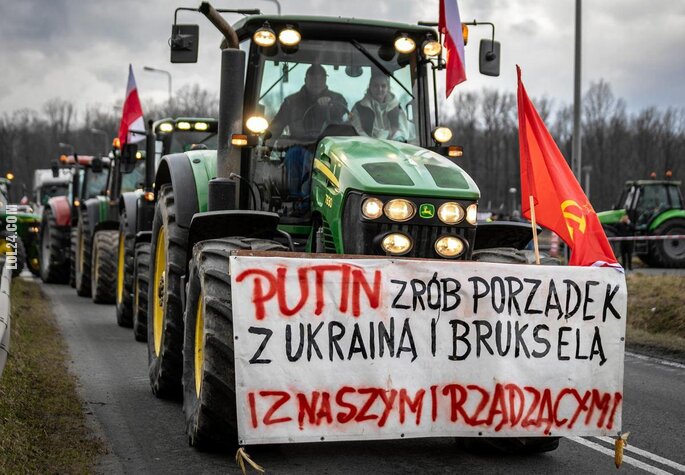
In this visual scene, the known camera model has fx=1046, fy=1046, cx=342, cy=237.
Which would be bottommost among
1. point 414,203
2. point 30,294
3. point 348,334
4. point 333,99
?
point 30,294

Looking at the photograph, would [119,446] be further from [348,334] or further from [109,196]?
[109,196]

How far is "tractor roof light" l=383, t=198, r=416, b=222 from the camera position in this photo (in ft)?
21.1

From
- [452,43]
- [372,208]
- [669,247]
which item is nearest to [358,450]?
[372,208]

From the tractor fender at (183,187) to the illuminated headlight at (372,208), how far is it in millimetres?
2226

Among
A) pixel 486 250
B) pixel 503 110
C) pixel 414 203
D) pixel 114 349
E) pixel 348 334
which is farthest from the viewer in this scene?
pixel 503 110

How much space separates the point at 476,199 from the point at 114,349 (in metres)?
6.28

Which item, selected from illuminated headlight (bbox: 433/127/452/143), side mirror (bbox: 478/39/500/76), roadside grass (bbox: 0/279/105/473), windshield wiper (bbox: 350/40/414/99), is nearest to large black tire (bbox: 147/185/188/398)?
roadside grass (bbox: 0/279/105/473)

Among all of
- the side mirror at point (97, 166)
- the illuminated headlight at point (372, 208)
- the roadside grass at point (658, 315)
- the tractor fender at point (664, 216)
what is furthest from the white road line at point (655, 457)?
the tractor fender at point (664, 216)

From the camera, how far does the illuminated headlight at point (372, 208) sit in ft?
21.1

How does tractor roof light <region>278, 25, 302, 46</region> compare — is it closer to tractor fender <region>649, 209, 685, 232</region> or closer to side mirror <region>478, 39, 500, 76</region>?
side mirror <region>478, 39, 500, 76</region>

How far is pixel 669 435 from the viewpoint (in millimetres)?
7375

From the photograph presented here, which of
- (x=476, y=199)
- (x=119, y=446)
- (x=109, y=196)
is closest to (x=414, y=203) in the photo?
(x=476, y=199)

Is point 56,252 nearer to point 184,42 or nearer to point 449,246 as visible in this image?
point 184,42

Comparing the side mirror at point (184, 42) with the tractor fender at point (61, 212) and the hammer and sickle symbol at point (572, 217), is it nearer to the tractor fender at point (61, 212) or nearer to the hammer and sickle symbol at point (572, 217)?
the hammer and sickle symbol at point (572, 217)
